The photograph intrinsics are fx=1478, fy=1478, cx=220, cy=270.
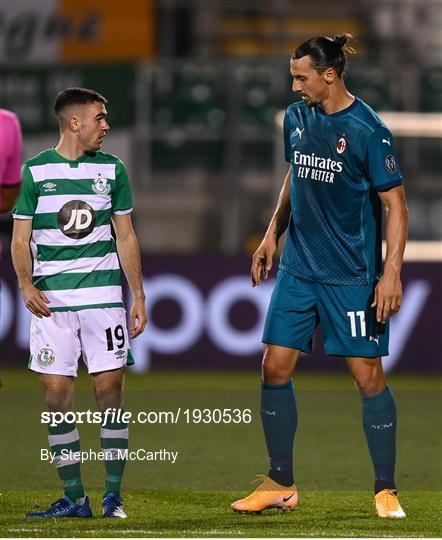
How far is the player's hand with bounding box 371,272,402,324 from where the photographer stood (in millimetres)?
5949

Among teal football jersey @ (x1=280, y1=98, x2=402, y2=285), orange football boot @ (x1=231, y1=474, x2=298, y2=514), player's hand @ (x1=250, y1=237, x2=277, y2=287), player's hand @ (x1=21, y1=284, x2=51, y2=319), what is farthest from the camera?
player's hand @ (x1=250, y1=237, x2=277, y2=287)

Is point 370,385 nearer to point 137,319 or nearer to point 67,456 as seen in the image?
point 137,319

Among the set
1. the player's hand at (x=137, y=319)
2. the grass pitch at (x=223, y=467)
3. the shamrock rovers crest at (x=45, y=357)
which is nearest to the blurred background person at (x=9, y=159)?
the shamrock rovers crest at (x=45, y=357)

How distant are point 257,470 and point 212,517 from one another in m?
1.77

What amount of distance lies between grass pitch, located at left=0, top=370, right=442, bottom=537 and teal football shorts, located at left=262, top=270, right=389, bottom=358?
0.71m

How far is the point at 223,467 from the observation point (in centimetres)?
796

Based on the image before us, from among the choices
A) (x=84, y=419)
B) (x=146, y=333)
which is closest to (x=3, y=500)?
(x=84, y=419)

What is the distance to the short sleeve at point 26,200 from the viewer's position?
5.84 metres

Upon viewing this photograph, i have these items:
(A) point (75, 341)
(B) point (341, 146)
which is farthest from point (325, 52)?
(A) point (75, 341)

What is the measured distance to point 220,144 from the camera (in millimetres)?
16547

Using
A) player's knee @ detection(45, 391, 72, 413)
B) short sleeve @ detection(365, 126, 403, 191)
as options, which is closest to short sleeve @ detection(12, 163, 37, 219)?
player's knee @ detection(45, 391, 72, 413)

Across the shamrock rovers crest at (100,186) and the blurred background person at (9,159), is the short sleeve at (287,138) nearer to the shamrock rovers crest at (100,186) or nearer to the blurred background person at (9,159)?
the shamrock rovers crest at (100,186)
